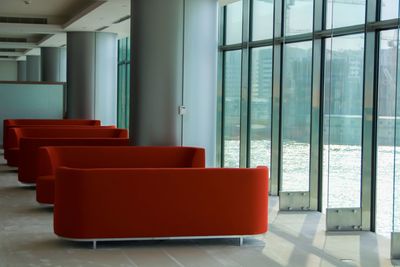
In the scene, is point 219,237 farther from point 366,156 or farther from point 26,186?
point 26,186

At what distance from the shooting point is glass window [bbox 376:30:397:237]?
353 inches

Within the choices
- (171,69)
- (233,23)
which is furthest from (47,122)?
(171,69)

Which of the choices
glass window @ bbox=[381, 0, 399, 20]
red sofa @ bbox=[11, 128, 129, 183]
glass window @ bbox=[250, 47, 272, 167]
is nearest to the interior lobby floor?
glass window @ bbox=[381, 0, 399, 20]

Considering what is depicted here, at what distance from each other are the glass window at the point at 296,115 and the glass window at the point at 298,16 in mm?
234

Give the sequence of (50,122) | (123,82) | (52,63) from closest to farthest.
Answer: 1. (50,122)
2. (123,82)
3. (52,63)

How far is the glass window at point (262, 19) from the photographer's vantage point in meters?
13.1

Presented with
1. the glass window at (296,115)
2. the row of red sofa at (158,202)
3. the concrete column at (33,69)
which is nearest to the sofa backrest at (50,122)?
the glass window at (296,115)

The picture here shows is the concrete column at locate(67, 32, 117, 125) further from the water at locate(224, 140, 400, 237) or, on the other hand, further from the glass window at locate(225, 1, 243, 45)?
the water at locate(224, 140, 400, 237)

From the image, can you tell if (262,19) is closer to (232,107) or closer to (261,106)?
(261,106)

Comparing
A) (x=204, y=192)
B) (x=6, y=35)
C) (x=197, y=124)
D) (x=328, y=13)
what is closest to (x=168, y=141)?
(x=197, y=124)

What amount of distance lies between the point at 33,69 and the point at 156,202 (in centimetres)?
2804

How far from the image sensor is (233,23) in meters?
14.7

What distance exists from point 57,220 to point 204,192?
1545 millimetres

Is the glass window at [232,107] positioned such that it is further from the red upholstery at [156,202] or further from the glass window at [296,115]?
the red upholstery at [156,202]
